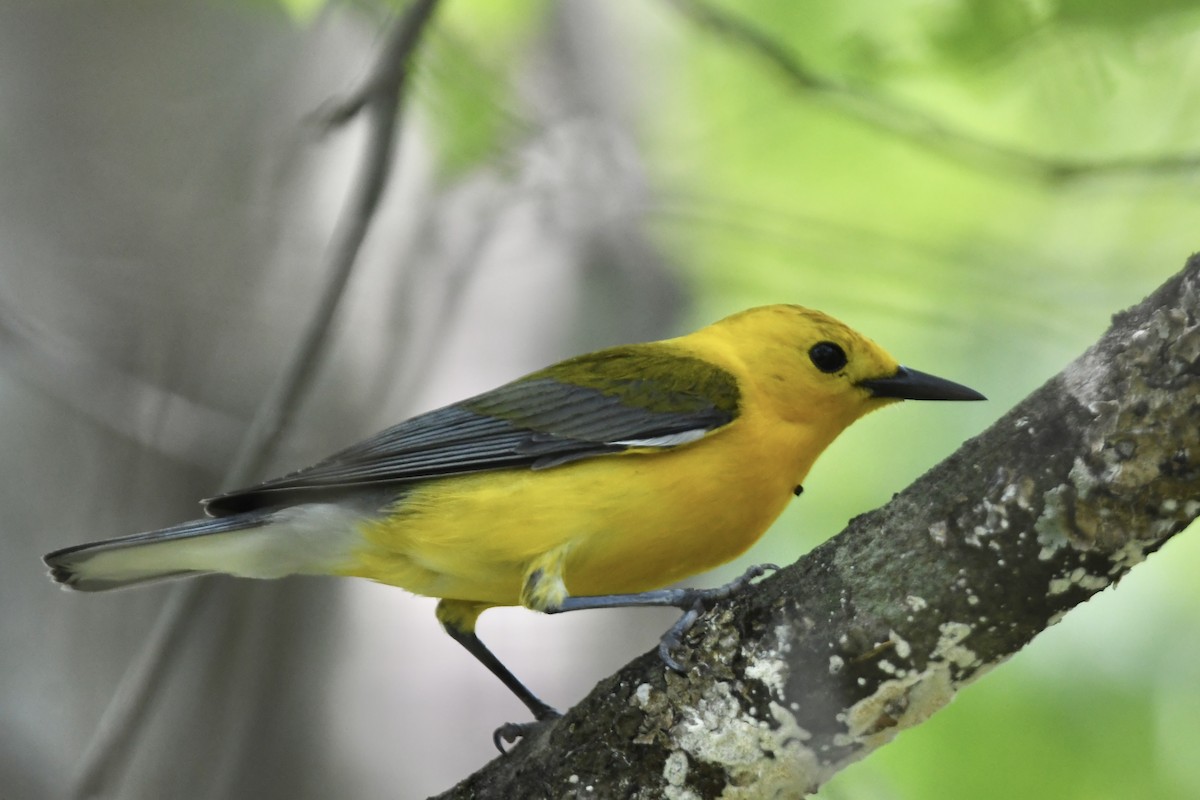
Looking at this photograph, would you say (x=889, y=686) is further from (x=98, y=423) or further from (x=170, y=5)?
(x=170, y=5)

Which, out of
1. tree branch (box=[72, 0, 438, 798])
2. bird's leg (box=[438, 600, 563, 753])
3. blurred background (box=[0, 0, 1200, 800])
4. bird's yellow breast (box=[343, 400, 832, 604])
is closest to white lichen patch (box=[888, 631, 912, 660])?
bird's yellow breast (box=[343, 400, 832, 604])

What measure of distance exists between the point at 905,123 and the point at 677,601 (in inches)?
89.0

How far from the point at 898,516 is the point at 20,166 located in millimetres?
4906

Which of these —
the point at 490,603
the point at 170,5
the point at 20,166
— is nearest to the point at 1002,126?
the point at 490,603

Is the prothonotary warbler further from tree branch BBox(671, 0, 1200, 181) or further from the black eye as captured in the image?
tree branch BBox(671, 0, 1200, 181)

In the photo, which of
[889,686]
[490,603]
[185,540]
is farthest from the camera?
[490,603]

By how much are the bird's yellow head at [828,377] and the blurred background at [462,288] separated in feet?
2.63

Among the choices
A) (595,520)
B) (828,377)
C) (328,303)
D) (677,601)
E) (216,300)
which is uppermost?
(216,300)

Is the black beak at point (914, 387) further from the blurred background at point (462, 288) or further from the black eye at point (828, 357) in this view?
the blurred background at point (462, 288)

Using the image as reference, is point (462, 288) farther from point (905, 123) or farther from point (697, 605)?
point (697, 605)

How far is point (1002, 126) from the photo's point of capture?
17.5ft

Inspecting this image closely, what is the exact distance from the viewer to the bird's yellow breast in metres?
3.58

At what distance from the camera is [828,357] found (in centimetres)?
414

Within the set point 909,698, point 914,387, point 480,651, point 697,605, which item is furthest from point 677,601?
point 914,387
